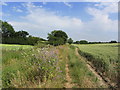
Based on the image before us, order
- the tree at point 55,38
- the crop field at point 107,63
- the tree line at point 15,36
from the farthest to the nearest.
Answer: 1. the tree at point 55,38
2. the tree line at point 15,36
3. the crop field at point 107,63

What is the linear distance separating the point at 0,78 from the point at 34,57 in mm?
1089

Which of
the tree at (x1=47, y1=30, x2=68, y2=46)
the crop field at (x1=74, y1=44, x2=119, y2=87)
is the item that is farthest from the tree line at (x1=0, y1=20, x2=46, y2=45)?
the crop field at (x1=74, y1=44, x2=119, y2=87)

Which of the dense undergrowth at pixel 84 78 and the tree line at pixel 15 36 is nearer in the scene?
the dense undergrowth at pixel 84 78

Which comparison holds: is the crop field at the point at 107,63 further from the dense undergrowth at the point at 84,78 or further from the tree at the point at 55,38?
the tree at the point at 55,38

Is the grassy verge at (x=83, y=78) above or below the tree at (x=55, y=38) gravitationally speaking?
below

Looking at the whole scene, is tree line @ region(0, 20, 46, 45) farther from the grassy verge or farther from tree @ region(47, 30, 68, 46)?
the grassy verge

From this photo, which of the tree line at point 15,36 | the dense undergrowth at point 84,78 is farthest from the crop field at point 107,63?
the tree line at point 15,36

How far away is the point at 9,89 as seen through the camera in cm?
264

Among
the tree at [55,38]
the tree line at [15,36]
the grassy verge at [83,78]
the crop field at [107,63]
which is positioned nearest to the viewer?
the grassy verge at [83,78]

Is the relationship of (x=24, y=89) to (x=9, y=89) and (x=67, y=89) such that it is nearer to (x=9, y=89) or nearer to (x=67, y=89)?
(x=9, y=89)

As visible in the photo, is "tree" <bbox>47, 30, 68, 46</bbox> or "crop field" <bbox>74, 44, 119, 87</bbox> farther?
"tree" <bbox>47, 30, 68, 46</bbox>

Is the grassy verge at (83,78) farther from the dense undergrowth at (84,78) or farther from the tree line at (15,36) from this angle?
the tree line at (15,36)

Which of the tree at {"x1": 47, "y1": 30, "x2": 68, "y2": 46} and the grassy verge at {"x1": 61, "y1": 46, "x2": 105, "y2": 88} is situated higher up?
the tree at {"x1": 47, "y1": 30, "x2": 68, "y2": 46}

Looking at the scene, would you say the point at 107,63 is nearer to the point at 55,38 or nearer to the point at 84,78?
the point at 84,78
